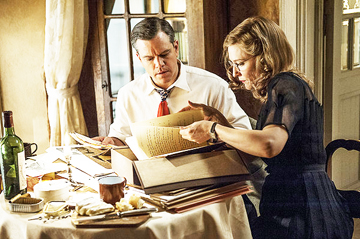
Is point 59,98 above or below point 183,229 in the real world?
above

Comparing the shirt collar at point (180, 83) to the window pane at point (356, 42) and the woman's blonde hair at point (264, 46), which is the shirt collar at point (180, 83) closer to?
the woman's blonde hair at point (264, 46)

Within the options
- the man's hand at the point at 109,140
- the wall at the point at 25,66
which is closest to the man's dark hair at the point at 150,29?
the man's hand at the point at 109,140

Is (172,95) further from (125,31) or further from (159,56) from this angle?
(125,31)

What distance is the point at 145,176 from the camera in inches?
62.7

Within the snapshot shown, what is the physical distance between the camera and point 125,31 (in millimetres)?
3229

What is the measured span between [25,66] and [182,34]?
1230 mm

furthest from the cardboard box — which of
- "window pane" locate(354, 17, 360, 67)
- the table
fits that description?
"window pane" locate(354, 17, 360, 67)

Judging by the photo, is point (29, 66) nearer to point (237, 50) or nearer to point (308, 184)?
point (237, 50)

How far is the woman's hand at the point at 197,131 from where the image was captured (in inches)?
66.0

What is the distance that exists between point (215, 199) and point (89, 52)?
2133mm

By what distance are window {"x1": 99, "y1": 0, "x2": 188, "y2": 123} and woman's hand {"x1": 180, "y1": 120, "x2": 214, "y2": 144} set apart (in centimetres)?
154

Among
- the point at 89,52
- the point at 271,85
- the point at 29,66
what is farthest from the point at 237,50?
the point at 29,66

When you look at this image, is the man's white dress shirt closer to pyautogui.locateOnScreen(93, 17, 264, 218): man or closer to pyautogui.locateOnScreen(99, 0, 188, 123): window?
pyautogui.locateOnScreen(93, 17, 264, 218): man

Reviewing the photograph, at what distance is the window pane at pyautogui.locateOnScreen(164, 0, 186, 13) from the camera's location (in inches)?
121
